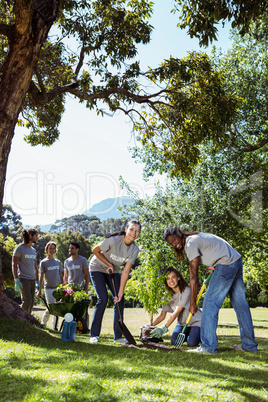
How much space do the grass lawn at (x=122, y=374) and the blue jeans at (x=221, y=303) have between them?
230 millimetres

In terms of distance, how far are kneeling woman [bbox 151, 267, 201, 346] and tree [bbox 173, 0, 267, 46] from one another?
410cm

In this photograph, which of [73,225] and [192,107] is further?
[73,225]

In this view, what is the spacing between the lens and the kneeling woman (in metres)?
6.25

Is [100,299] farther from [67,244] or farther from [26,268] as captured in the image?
[67,244]

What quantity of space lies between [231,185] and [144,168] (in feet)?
13.5

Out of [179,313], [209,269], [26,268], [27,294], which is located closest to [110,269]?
[209,269]

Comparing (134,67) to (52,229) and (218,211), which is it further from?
(52,229)

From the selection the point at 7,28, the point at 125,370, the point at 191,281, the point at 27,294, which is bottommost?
the point at 125,370

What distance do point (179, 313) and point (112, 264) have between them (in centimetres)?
150

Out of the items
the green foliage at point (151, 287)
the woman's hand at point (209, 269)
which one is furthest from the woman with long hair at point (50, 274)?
the woman's hand at point (209, 269)

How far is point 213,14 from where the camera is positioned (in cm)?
630

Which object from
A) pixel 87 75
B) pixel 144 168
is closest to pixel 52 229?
pixel 144 168

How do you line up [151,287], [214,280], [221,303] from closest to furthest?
[221,303], [214,280], [151,287]

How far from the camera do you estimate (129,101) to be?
9875mm
